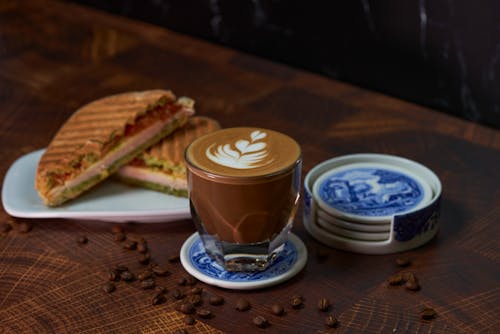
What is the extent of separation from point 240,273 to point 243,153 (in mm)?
226

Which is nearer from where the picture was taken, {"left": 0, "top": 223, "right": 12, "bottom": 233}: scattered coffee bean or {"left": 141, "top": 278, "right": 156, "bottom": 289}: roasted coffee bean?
{"left": 141, "top": 278, "right": 156, "bottom": 289}: roasted coffee bean

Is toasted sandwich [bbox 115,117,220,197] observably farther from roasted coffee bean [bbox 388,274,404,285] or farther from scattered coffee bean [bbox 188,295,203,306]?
roasted coffee bean [bbox 388,274,404,285]

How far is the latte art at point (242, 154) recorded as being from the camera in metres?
1.50

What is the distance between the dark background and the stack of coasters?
1.93ft

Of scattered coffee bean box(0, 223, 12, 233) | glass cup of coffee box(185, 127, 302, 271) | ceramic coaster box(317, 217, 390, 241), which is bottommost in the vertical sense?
scattered coffee bean box(0, 223, 12, 233)

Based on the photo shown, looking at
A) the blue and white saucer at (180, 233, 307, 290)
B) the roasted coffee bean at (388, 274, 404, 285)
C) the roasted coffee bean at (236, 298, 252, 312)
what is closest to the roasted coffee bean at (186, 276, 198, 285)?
the blue and white saucer at (180, 233, 307, 290)

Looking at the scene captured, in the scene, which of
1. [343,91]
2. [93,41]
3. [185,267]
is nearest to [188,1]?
[93,41]

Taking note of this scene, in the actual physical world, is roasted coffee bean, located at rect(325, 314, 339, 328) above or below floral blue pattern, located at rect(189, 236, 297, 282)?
above

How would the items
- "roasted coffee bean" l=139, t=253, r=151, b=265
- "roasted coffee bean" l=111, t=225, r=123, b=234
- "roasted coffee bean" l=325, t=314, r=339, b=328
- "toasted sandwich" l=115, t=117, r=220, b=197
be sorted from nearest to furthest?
"roasted coffee bean" l=325, t=314, r=339, b=328, "roasted coffee bean" l=139, t=253, r=151, b=265, "roasted coffee bean" l=111, t=225, r=123, b=234, "toasted sandwich" l=115, t=117, r=220, b=197

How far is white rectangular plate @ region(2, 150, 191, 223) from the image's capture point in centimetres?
174

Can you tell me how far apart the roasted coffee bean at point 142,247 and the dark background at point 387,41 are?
106 centimetres

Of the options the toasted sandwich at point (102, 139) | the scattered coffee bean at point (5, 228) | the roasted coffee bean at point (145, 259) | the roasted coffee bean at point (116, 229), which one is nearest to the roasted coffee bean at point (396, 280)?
the roasted coffee bean at point (145, 259)

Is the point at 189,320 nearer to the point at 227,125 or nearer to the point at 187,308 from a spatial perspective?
the point at 187,308

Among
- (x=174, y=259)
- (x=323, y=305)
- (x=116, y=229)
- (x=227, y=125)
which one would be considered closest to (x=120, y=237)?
(x=116, y=229)
